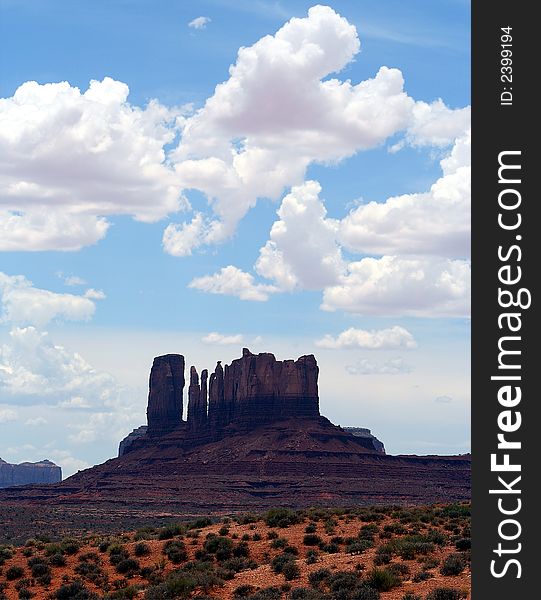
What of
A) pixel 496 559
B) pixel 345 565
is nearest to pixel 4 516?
pixel 345 565

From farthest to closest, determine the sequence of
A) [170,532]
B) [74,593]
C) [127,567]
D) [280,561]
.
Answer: [170,532]
[127,567]
[280,561]
[74,593]

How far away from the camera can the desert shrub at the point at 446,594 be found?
2816cm

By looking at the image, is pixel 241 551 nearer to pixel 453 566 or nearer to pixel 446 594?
pixel 453 566

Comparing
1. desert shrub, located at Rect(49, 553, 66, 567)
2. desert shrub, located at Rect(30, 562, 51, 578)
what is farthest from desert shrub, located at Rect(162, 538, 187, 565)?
desert shrub, located at Rect(30, 562, 51, 578)

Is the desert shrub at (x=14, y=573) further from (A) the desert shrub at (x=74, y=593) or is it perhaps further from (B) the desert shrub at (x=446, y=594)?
(B) the desert shrub at (x=446, y=594)

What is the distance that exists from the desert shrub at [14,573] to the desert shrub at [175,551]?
239 inches

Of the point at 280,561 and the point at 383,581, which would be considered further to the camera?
→ the point at 280,561

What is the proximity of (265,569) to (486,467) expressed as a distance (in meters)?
22.1

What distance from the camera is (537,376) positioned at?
17.9m

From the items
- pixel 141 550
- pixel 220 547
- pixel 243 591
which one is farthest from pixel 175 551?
pixel 243 591

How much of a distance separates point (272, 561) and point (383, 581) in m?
7.88

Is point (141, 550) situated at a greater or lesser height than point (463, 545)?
lesser

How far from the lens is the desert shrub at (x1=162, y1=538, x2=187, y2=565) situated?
138ft

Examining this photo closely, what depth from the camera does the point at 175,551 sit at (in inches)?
1689
